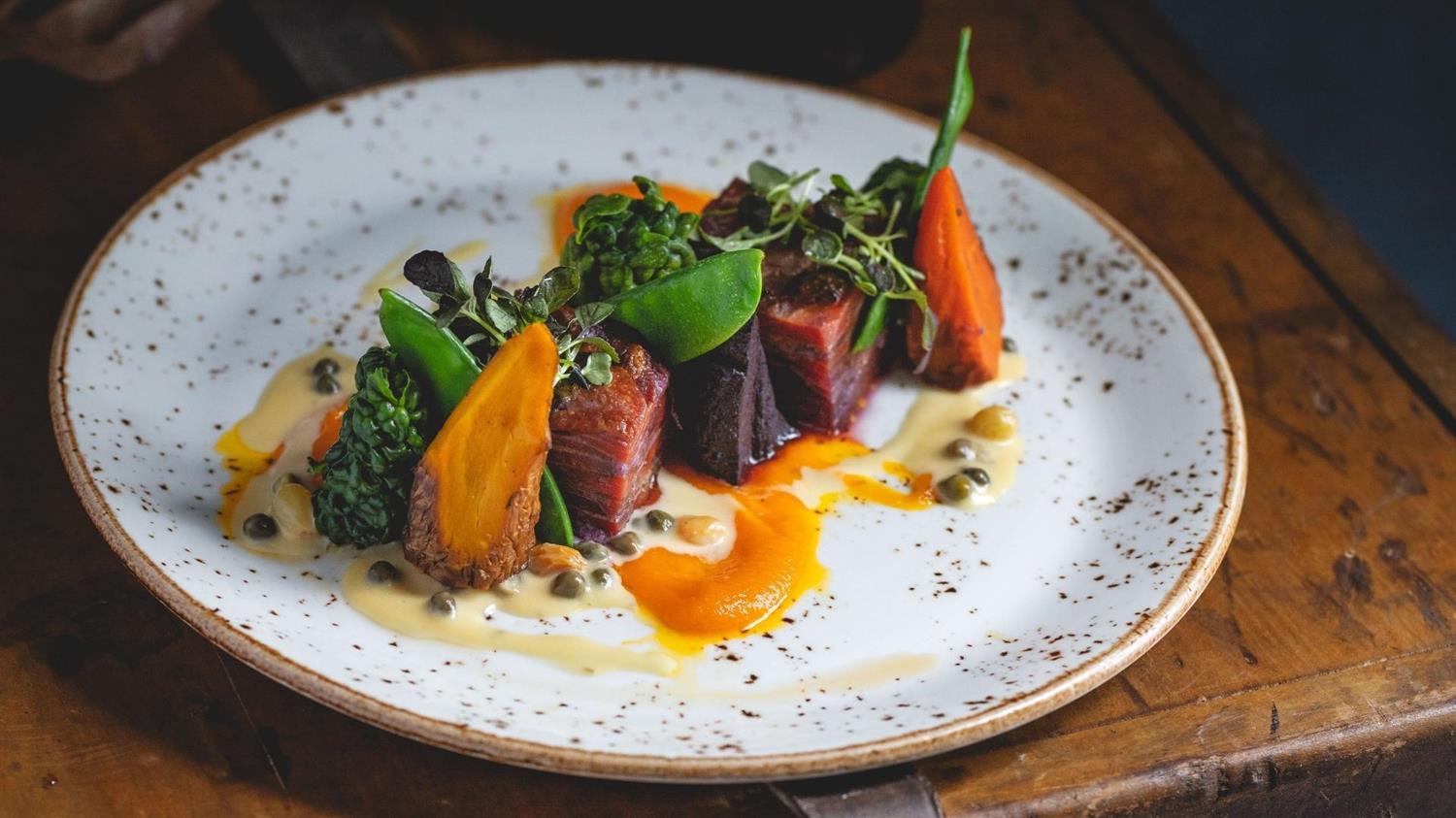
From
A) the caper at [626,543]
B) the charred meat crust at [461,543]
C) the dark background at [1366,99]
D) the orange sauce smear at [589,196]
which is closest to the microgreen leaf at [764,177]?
the orange sauce smear at [589,196]

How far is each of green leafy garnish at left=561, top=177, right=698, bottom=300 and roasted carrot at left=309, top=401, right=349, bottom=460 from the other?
71 centimetres

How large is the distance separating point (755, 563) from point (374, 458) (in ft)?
3.16

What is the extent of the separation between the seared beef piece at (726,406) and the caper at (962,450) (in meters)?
0.51

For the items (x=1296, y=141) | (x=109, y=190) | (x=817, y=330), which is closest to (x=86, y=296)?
(x=109, y=190)

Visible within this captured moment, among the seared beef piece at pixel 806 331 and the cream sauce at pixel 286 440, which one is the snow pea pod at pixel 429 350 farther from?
the seared beef piece at pixel 806 331

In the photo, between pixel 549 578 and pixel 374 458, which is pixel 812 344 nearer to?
pixel 549 578

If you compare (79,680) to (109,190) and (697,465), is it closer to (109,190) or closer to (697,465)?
(697,465)

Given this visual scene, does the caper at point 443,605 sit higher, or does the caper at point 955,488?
the caper at point 443,605

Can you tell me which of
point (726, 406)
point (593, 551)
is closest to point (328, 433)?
point (593, 551)

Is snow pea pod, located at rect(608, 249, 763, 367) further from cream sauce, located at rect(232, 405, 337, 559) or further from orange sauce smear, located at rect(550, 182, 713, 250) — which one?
orange sauce smear, located at rect(550, 182, 713, 250)

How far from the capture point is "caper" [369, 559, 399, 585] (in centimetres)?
344

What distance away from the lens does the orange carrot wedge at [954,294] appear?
162 inches

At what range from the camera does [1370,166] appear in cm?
734

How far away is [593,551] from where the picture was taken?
3.61 m
